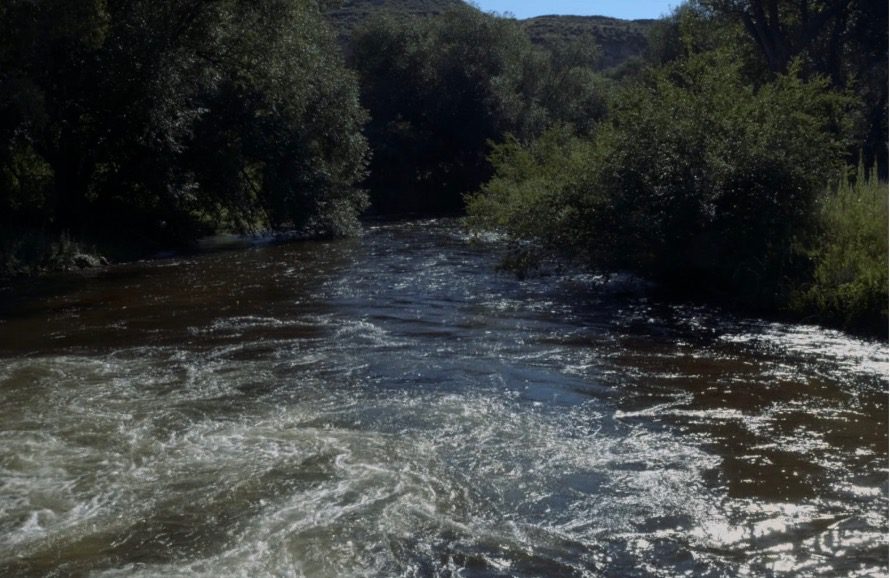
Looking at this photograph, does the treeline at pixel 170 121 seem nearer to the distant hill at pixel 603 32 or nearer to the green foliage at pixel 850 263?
the green foliage at pixel 850 263

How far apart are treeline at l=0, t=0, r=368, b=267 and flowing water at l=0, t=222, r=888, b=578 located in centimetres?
586

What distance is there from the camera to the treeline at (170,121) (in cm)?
1873

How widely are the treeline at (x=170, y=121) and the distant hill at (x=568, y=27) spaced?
55812 millimetres

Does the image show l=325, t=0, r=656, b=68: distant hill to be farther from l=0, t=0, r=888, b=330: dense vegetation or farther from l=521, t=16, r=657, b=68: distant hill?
l=0, t=0, r=888, b=330: dense vegetation

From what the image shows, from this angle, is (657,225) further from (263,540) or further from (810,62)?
(810,62)

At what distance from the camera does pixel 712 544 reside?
596 cm

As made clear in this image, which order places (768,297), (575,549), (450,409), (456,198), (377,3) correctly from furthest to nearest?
(377,3)
(456,198)
(768,297)
(450,409)
(575,549)

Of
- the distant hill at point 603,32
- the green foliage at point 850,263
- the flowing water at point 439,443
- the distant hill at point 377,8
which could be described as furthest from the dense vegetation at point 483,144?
the distant hill at point 603,32

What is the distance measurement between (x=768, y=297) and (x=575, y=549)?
8.51 meters

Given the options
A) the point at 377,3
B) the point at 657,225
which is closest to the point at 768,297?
the point at 657,225

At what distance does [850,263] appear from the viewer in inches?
499

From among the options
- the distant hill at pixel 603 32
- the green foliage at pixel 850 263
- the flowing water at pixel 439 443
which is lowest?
the flowing water at pixel 439 443

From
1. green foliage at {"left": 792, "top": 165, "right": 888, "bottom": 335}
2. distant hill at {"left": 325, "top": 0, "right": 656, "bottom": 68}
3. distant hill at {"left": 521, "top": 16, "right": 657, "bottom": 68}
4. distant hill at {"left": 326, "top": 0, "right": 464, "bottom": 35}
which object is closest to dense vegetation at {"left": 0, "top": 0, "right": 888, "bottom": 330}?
green foliage at {"left": 792, "top": 165, "right": 888, "bottom": 335}

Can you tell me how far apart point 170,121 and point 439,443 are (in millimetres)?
14598
